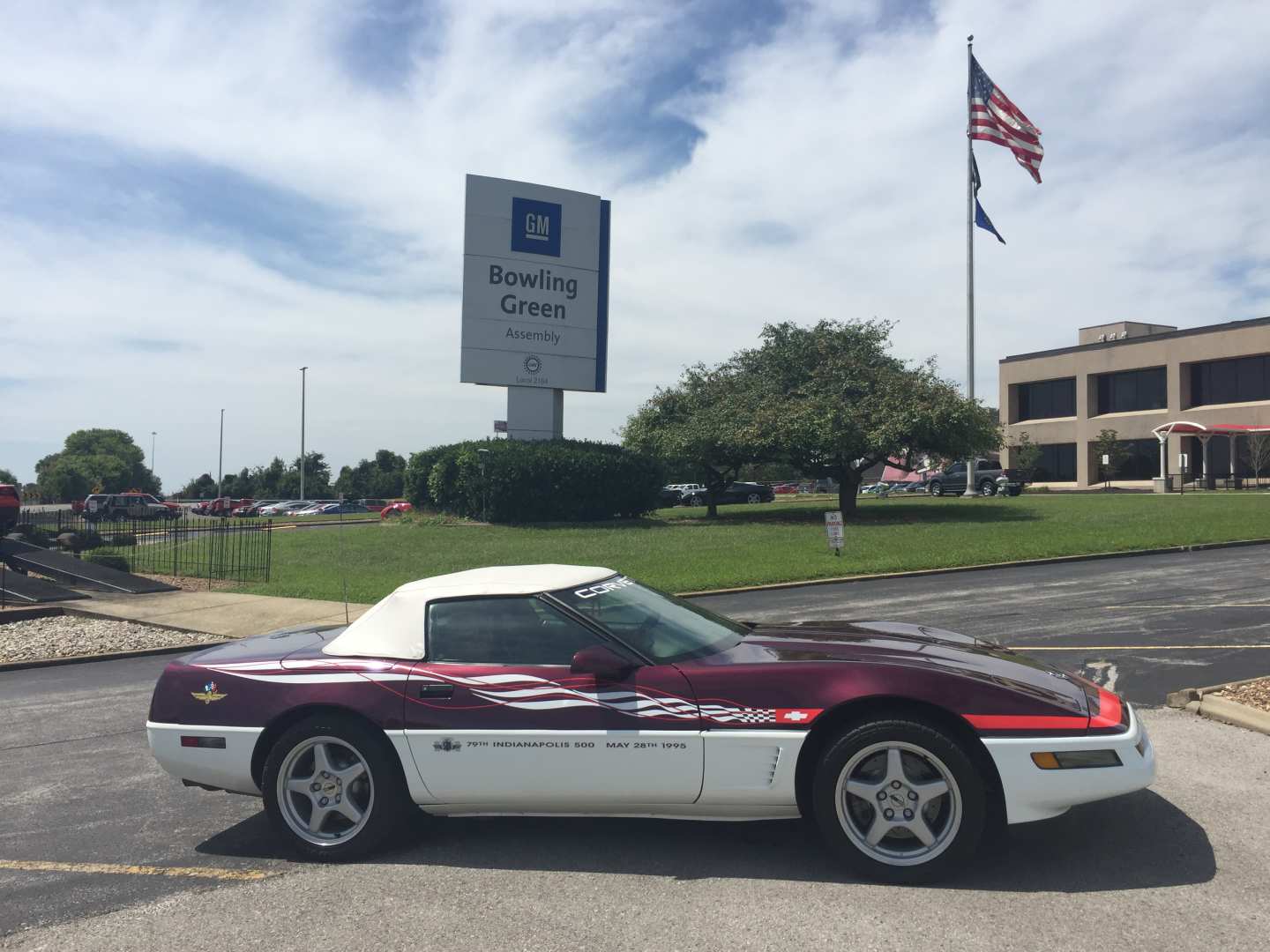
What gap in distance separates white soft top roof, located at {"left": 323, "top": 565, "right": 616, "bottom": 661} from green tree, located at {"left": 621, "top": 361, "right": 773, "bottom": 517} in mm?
25888

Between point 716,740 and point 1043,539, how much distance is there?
59.8 feet

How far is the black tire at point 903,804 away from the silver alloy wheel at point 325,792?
7.18ft

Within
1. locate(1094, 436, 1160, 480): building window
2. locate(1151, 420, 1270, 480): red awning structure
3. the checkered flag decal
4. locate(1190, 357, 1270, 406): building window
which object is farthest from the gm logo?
locate(1190, 357, 1270, 406): building window

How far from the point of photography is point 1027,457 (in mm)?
56594

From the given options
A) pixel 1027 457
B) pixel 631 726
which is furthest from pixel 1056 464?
pixel 631 726

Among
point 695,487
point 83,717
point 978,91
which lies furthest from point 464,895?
point 695,487

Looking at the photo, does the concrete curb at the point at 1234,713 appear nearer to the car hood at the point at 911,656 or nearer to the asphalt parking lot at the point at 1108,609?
the asphalt parking lot at the point at 1108,609

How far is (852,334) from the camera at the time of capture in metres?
34.6

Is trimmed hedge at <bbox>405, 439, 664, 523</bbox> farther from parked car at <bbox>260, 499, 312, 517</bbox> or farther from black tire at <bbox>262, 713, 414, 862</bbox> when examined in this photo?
parked car at <bbox>260, 499, 312, 517</bbox>

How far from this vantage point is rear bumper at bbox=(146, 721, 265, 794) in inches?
191

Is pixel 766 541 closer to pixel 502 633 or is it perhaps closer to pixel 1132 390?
pixel 502 633

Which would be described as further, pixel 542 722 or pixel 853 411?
pixel 853 411

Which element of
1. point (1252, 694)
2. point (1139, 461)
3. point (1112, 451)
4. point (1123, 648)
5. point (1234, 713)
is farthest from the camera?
point (1139, 461)

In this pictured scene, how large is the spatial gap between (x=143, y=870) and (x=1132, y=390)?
192ft
